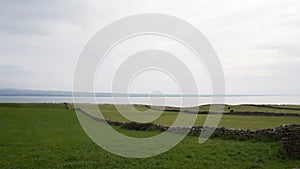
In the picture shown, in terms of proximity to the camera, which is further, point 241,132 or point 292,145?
point 241,132

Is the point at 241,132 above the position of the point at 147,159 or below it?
above

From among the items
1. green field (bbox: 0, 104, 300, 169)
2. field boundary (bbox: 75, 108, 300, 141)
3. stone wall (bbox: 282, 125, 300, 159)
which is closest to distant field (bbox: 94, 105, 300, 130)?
field boundary (bbox: 75, 108, 300, 141)

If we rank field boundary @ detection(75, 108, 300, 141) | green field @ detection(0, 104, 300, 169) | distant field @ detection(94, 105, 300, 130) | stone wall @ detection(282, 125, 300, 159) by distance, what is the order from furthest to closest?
1. distant field @ detection(94, 105, 300, 130)
2. field boundary @ detection(75, 108, 300, 141)
3. stone wall @ detection(282, 125, 300, 159)
4. green field @ detection(0, 104, 300, 169)

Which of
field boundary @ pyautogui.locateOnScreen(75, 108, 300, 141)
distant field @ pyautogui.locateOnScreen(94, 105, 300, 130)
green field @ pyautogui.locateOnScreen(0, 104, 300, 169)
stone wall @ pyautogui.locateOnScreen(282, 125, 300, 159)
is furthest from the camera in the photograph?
distant field @ pyautogui.locateOnScreen(94, 105, 300, 130)

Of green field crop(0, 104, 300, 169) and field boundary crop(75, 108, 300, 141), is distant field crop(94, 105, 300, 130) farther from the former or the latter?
green field crop(0, 104, 300, 169)

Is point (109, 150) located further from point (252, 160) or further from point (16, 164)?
point (252, 160)

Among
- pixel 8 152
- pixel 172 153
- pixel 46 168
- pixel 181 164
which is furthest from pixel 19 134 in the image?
pixel 181 164

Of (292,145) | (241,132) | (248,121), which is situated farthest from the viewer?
(248,121)

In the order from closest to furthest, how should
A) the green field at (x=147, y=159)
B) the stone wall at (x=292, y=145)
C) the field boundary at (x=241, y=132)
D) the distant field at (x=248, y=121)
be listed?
the green field at (x=147, y=159), the stone wall at (x=292, y=145), the field boundary at (x=241, y=132), the distant field at (x=248, y=121)

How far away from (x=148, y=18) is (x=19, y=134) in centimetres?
1764

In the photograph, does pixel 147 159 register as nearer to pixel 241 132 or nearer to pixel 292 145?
pixel 292 145

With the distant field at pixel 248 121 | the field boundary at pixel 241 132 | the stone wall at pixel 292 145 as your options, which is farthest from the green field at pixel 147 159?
the distant field at pixel 248 121

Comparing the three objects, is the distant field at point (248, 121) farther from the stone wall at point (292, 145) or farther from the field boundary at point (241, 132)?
the stone wall at point (292, 145)

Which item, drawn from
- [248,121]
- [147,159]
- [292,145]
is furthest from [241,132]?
[248,121]
